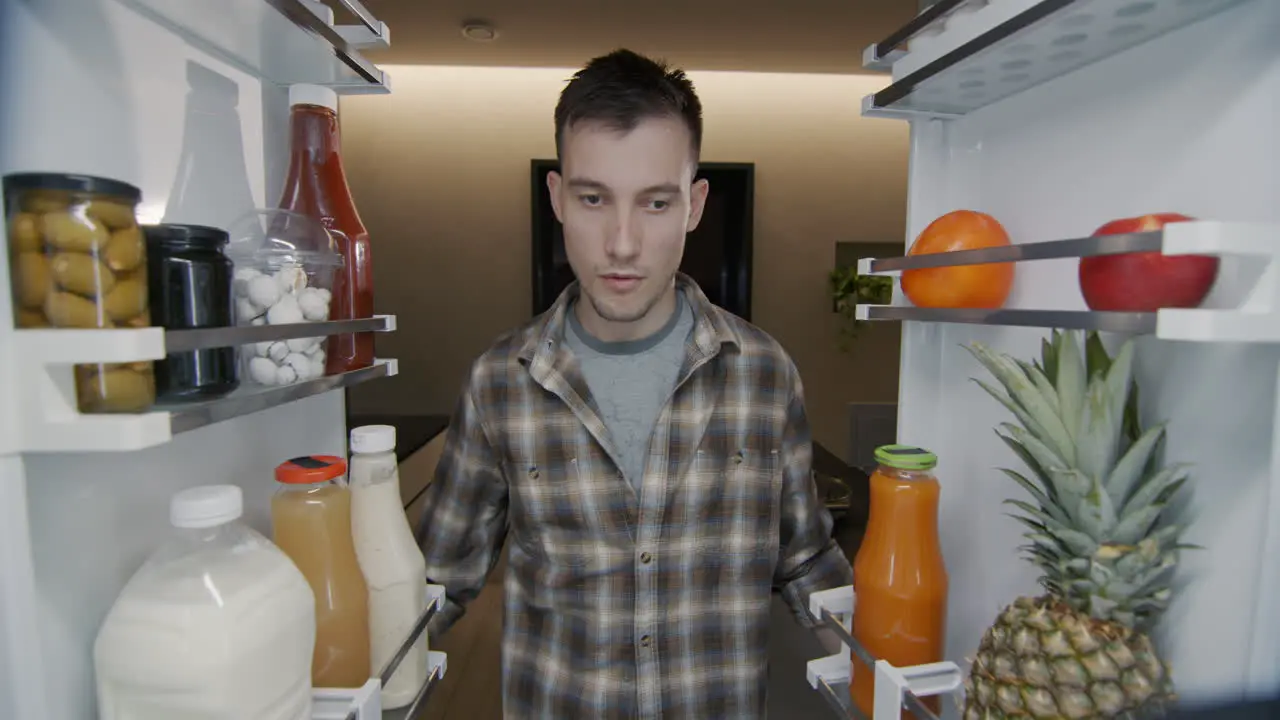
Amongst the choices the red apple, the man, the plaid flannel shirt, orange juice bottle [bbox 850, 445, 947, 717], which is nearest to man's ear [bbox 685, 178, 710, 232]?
the man

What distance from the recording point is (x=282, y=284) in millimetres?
566

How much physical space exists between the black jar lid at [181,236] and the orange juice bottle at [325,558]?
224 mm

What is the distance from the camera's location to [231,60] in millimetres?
672

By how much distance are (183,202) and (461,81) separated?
9.82 feet

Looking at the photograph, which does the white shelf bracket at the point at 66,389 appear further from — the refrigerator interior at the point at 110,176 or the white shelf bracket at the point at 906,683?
the white shelf bracket at the point at 906,683

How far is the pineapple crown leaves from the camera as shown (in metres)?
0.51

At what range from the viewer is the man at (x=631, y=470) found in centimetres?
88

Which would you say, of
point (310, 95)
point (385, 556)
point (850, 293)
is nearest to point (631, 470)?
point (385, 556)

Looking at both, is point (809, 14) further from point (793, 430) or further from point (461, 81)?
point (793, 430)

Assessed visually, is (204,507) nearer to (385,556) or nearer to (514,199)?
(385,556)

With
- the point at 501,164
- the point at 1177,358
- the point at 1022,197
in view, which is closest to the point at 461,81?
the point at 501,164

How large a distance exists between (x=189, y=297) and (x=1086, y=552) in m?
0.74

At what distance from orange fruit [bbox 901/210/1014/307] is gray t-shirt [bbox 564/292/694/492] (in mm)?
409

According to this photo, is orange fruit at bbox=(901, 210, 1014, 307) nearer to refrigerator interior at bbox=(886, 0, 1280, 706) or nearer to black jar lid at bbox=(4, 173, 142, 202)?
refrigerator interior at bbox=(886, 0, 1280, 706)
